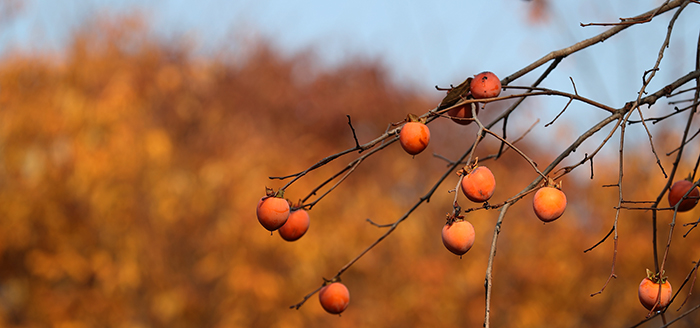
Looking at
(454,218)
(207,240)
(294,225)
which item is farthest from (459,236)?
(207,240)

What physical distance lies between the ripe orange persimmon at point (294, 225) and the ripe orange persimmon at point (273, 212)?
0.05 metres

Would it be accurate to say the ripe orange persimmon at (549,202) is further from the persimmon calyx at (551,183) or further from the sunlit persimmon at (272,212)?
the sunlit persimmon at (272,212)

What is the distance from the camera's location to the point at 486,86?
928 millimetres

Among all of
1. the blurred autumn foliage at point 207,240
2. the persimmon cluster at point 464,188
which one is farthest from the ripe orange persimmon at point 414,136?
the blurred autumn foliage at point 207,240

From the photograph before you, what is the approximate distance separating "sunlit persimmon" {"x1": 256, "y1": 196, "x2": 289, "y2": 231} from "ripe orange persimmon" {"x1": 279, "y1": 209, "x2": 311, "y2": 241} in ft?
0.17

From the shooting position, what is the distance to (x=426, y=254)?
455 cm

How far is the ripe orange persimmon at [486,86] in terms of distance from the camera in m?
0.92

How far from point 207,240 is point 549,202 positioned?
335 centimetres

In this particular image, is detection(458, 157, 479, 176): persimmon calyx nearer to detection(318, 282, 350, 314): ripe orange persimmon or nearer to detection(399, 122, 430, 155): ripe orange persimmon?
detection(399, 122, 430, 155): ripe orange persimmon

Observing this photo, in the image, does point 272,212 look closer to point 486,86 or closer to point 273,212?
point 273,212

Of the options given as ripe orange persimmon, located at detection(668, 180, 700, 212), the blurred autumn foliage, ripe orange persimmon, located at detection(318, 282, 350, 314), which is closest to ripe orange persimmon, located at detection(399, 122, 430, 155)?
ripe orange persimmon, located at detection(318, 282, 350, 314)

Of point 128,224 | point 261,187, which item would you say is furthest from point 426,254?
point 128,224

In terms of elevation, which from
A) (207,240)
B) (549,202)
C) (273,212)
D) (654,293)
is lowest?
(654,293)

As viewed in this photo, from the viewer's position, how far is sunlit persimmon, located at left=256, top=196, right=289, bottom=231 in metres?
1.01
